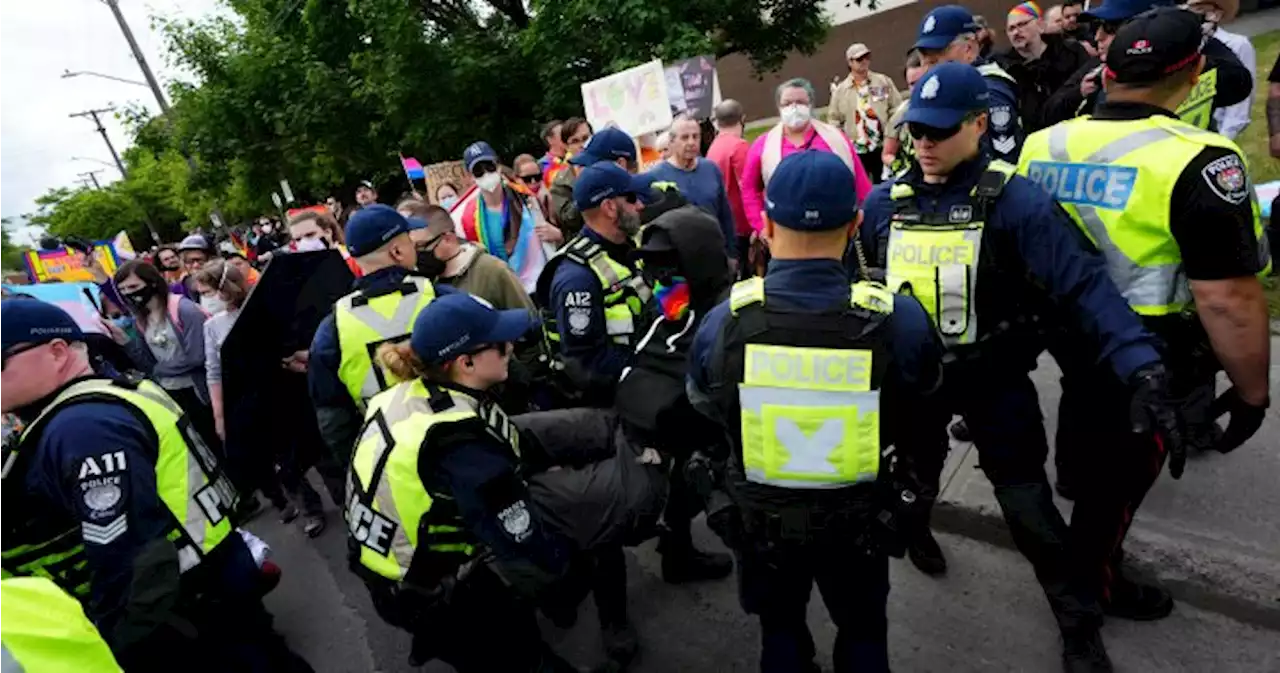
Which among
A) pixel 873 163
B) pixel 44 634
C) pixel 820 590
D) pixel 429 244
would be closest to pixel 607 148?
pixel 429 244

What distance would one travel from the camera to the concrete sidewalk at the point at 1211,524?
2664 millimetres

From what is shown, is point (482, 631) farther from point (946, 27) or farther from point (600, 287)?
point (946, 27)

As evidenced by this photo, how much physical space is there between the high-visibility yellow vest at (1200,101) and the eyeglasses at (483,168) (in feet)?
13.9

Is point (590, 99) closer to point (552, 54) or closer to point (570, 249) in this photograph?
point (570, 249)

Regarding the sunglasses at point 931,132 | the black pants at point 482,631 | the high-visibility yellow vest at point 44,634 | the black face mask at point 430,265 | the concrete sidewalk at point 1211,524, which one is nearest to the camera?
the high-visibility yellow vest at point 44,634

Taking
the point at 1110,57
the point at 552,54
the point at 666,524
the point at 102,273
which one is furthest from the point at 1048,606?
the point at 552,54

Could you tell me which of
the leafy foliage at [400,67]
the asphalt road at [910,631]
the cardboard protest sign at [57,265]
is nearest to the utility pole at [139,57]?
the leafy foliage at [400,67]

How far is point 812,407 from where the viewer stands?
1892 mm

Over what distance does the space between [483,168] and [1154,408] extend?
4.72 metres

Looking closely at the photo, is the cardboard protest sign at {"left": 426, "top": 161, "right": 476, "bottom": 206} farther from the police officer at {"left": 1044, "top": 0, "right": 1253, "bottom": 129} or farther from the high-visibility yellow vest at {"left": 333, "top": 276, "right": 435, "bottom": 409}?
the police officer at {"left": 1044, "top": 0, "right": 1253, "bottom": 129}

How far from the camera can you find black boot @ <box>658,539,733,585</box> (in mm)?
3566

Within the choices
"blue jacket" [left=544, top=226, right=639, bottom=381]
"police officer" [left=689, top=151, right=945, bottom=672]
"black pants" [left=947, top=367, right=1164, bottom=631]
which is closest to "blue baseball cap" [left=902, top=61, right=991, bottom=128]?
"police officer" [left=689, top=151, right=945, bottom=672]

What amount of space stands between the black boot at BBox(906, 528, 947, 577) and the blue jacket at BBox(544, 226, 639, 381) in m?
1.52

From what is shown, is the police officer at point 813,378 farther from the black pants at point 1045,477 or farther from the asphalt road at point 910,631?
the asphalt road at point 910,631
